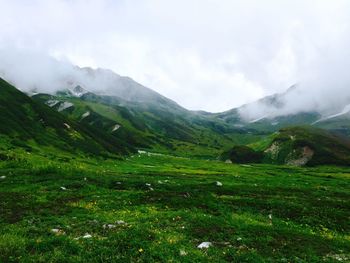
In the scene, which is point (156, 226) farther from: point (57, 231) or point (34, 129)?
point (34, 129)

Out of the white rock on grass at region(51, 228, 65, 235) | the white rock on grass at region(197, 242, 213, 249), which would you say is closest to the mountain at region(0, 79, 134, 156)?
the white rock on grass at region(51, 228, 65, 235)

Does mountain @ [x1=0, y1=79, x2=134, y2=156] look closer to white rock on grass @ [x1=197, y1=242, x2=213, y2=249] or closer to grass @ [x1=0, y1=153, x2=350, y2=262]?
grass @ [x1=0, y1=153, x2=350, y2=262]

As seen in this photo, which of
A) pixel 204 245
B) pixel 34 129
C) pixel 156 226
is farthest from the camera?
pixel 34 129

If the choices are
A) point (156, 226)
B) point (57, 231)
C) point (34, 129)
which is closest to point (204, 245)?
point (156, 226)

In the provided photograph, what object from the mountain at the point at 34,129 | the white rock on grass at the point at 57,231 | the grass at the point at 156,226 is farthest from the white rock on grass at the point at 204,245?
the mountain at the point at 34,129

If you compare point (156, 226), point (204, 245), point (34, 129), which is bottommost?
point (156, 226)

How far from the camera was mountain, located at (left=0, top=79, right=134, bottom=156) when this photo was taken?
109 metres

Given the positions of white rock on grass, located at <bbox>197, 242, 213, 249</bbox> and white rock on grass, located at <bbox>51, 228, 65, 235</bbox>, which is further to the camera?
white rock on grass, located at <bbox>51, 228, 65, 235</bbox>

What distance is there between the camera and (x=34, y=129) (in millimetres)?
125938

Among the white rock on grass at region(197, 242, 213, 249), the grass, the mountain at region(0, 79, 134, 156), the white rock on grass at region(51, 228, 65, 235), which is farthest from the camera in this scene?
the mountain at region(0, 79, 134, 156)

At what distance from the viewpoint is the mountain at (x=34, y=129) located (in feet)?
357

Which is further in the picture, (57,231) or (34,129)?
(34,129)

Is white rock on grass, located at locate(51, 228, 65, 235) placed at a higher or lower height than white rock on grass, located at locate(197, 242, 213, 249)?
lower

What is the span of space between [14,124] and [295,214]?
106272 mm
